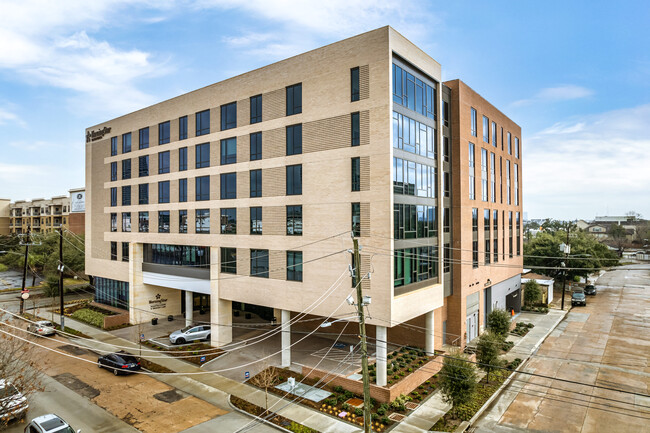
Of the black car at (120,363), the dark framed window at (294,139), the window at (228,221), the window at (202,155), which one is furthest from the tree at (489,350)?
the window at (202,155)

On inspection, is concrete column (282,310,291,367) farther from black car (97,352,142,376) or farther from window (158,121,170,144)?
window (158,121,170,144)

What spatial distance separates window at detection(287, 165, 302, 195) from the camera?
24469mm

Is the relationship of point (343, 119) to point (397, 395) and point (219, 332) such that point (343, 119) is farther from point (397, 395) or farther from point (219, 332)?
point (219, 332)

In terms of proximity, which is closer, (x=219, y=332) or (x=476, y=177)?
(x=219, y=332)

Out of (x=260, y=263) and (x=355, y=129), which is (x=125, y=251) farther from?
(x=355, y=129)

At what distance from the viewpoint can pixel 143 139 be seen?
3719 cm

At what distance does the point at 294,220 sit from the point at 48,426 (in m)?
Answer: 15.8

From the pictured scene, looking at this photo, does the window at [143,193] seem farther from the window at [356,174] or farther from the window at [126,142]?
the window at [356,174]

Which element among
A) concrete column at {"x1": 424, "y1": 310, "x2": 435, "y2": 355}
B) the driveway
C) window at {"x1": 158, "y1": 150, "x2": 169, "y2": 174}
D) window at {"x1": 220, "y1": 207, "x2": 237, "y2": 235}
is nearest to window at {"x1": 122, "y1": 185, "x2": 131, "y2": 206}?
window at {"x1": 158, "y1": 150, "x2": 169, "y2": 174}

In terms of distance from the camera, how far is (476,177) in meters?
31.7

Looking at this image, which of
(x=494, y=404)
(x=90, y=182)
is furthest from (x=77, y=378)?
(x=90, y=182)

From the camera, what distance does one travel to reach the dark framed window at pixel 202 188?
1219 inches

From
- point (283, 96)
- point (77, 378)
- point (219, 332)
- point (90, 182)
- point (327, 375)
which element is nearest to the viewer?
point (327, 375)

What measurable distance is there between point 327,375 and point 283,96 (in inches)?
714
